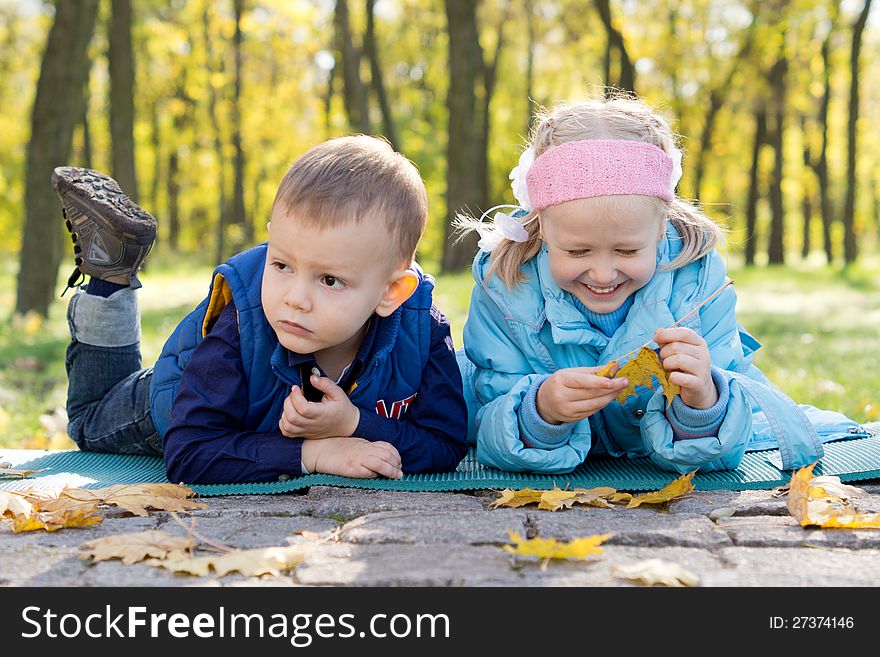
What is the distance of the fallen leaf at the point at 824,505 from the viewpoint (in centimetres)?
246

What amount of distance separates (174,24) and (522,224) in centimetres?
1836

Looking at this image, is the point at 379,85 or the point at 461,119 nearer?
the point at 461,119

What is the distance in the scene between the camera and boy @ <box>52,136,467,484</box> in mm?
2822

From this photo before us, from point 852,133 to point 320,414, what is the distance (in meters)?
17.1

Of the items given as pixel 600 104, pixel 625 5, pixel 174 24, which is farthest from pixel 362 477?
pixel 625 5

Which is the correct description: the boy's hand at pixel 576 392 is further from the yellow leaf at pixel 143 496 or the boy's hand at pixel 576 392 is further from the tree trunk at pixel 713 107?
the tree trunk at pixel 713 107

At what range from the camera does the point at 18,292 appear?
28.1 feet

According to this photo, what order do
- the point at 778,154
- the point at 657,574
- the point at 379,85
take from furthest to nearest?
1. the point at 778,154
2. the point at 379,85
3. the point at 657,574

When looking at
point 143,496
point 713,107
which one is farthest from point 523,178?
point 713,107

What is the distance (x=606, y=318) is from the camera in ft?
11.2

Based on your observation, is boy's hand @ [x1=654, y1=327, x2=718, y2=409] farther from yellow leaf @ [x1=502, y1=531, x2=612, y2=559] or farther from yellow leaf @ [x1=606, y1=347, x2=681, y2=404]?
yellow leaf @ [x1=502, y1=531, x2=612, y2=559]

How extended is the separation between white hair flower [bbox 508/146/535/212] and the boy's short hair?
49 centimetres

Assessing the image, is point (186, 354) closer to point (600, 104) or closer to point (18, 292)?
point (600, 104)

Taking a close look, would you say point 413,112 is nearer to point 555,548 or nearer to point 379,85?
point 379,85
